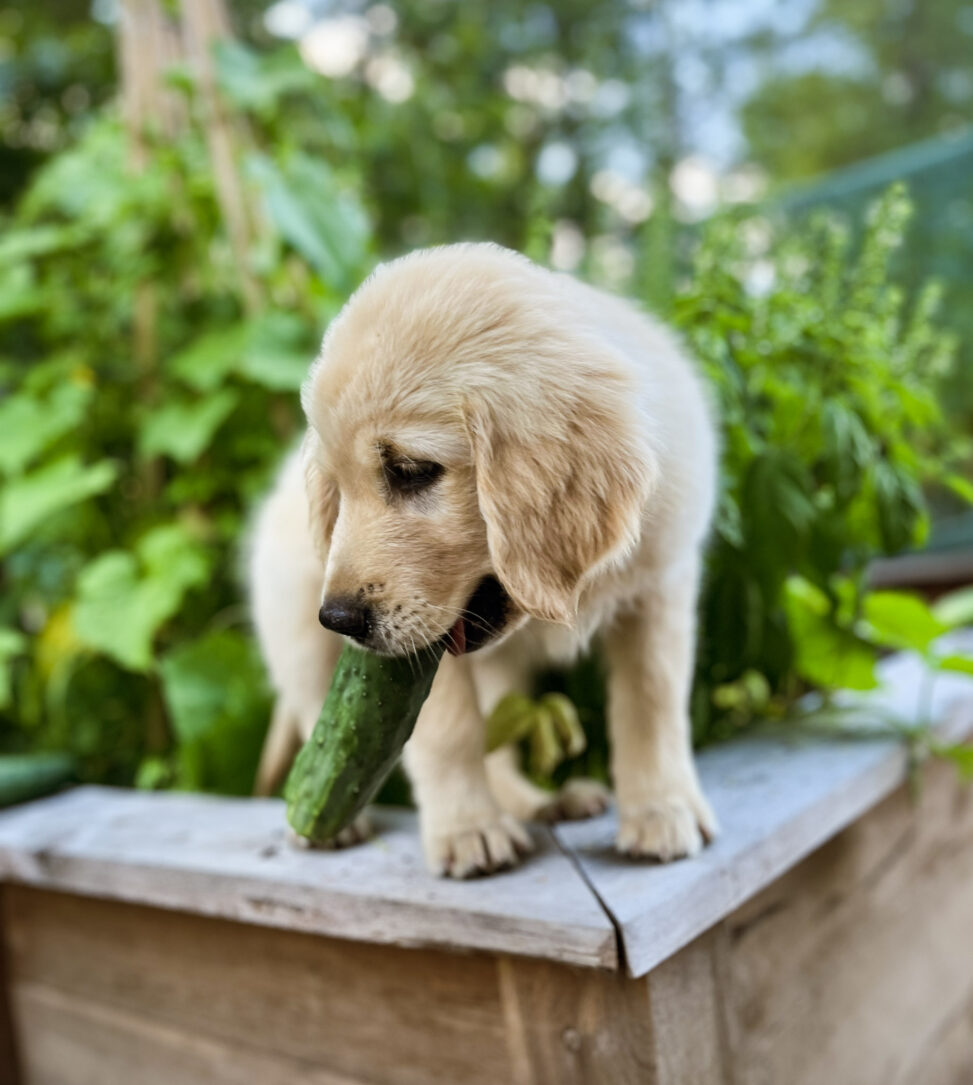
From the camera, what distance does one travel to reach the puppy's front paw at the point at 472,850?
111cm

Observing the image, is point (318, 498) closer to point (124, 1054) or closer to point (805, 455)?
point (805, 455)

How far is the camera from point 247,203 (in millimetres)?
2355

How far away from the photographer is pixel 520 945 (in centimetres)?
98

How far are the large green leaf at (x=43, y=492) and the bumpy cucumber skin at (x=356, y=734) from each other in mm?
1423

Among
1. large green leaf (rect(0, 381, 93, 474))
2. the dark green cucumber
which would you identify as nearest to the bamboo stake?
large green leaf (rect(0, 381, 93, 474))

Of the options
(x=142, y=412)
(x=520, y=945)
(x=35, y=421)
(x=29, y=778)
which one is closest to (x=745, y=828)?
(x=520, y=945)

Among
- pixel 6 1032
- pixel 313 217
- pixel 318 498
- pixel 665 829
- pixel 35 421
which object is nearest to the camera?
pixel 318 498

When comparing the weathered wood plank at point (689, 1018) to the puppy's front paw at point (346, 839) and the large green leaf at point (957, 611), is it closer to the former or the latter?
the puppy's front paw at point (346, 839)

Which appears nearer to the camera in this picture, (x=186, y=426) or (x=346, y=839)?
(x=346, y=839)

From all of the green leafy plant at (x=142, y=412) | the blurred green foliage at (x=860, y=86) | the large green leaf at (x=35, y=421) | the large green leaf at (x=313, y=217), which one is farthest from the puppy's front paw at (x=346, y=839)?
the blurred green foliage at (x=860, y=86)

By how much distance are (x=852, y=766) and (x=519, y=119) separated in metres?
4.77

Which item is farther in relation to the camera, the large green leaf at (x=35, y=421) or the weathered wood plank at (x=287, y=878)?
the large green leaf at (x=35, y=421)

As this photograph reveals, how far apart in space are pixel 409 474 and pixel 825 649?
3.45 feet

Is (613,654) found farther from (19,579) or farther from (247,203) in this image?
(19,579)
